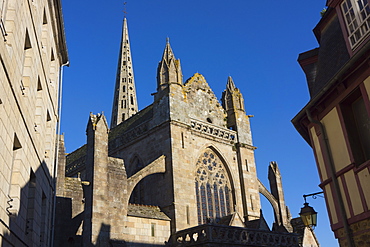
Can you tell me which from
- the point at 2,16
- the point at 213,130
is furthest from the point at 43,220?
the point at 213,130

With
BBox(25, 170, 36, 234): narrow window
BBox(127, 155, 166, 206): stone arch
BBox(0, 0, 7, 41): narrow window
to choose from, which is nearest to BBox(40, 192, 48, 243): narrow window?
BBox(25, 170, 36, 234): narrow window

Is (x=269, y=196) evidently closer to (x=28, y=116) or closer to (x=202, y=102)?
(x=202, y=102)

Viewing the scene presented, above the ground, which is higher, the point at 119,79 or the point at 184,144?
the point at 119,79

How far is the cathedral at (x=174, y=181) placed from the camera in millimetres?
16609

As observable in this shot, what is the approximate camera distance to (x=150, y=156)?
21266mm

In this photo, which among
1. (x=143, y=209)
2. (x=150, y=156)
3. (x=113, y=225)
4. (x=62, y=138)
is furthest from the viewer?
(x=62, y=138)

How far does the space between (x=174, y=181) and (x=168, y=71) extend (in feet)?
19.7

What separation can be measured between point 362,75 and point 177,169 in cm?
1255

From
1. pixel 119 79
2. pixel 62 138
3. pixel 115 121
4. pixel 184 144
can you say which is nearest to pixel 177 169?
pixel 184 144

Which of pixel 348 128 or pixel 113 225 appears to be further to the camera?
pixel 113 225

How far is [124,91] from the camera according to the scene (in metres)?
41.8

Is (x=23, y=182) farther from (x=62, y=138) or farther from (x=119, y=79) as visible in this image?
(x=119, y=79)

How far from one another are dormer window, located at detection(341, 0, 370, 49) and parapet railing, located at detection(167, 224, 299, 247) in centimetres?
934

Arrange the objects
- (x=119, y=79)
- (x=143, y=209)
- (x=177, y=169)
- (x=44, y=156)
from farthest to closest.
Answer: (x=119, y=79)
(x=177, y=169)
(x=143, y=209)
(x=44, y=156)
